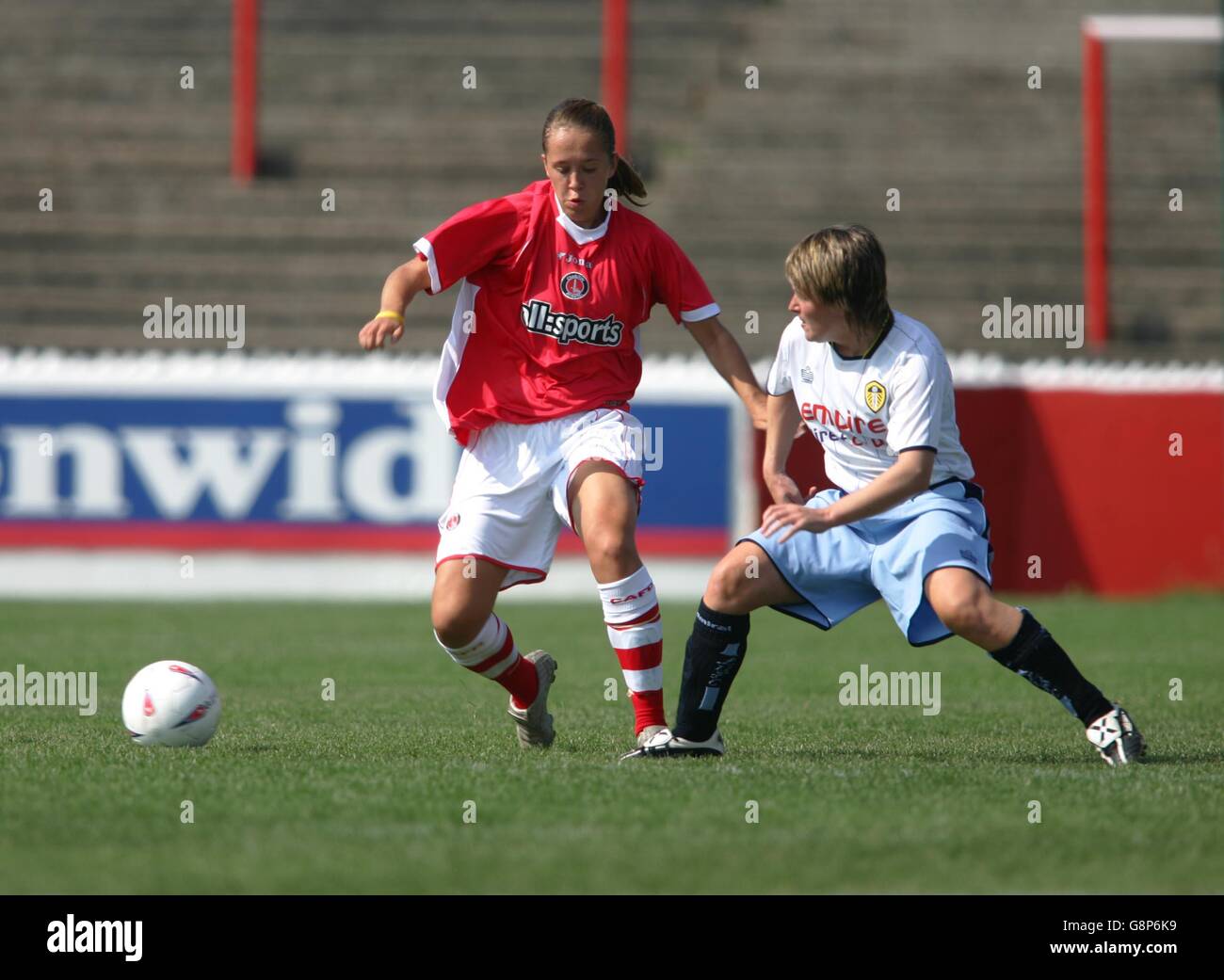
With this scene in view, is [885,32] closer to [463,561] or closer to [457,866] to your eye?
[463,561]

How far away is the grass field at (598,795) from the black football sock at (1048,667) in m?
0.20

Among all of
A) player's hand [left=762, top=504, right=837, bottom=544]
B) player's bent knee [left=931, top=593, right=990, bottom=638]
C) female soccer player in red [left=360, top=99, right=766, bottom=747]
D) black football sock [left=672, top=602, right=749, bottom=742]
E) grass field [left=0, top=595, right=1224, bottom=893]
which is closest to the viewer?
grass field [left=0, top=595, right=1224, bottom=893]

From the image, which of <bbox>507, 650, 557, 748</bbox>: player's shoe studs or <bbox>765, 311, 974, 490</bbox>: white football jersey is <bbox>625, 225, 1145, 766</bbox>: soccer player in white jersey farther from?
<bbox>507, 650, 557, 748</bbox>: player's shoe studs

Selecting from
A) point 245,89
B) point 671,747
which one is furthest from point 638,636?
point 245,89

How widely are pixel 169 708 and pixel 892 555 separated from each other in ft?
7.80

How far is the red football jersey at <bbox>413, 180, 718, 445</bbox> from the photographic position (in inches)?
229

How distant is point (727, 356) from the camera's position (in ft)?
19.5

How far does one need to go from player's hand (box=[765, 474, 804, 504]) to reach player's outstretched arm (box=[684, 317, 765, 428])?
1.71 ft

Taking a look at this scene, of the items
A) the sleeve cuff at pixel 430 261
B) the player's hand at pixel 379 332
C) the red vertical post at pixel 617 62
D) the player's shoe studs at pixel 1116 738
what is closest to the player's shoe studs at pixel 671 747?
the player's shoe studs at pixel 1116 738

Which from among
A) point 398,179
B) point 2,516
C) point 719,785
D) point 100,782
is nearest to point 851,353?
point 719,785

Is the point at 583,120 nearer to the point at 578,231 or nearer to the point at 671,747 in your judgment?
the point at 578,231

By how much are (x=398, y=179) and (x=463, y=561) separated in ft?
48.4

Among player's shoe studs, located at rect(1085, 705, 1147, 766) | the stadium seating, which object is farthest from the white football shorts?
the stadium seating

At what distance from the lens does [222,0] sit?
23.8m
